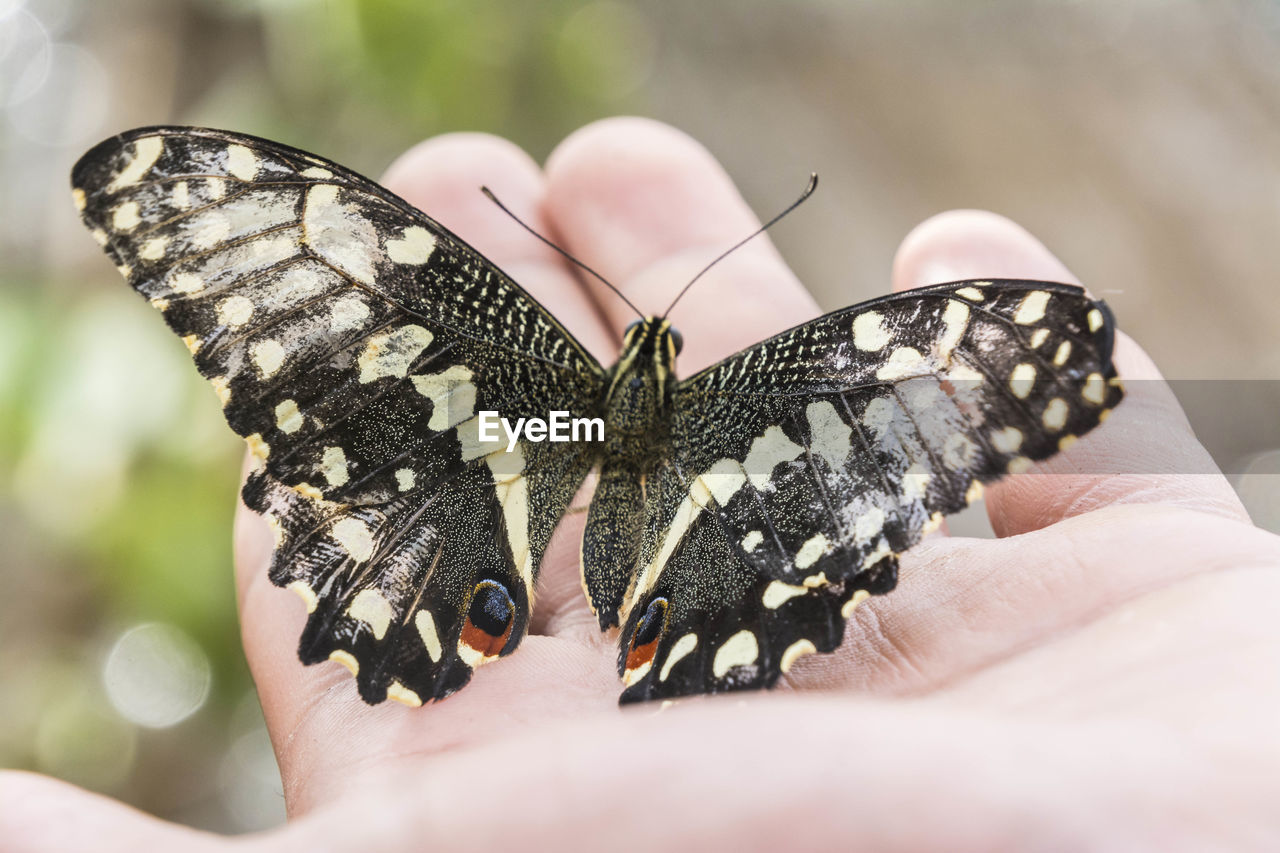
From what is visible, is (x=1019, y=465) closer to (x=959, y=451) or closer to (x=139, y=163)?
(x=959, y=451)

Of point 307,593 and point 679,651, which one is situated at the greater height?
point 307,593

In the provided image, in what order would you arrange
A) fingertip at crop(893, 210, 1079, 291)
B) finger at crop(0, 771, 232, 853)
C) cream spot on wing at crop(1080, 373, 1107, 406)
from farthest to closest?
fingertip at crop(893, 210, 1079, 291) < cream spot on wing at crop(1080, 373, 1107, 406) < finger at crop(0, 771, 232, 853)

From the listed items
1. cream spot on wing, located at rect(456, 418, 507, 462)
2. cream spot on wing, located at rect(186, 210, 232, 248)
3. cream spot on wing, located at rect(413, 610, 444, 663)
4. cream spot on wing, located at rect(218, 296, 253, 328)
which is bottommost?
cream spot on wing, located at rect(413, 610, 444, 663)

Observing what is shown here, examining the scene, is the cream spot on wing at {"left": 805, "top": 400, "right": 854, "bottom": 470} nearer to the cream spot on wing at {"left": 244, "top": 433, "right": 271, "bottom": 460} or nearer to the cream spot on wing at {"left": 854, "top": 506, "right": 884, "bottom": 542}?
the cream spot on wing at {"left": 854, "top": 506, "right": 884, "bottom": 542}

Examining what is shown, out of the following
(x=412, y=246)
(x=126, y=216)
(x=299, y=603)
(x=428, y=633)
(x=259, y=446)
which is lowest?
(x=428, y=633)

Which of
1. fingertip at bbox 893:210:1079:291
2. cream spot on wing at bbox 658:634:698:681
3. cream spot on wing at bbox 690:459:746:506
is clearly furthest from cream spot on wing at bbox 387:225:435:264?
fingertip at bbox 893:210:1079:291

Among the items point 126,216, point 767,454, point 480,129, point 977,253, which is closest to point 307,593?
point 126,216

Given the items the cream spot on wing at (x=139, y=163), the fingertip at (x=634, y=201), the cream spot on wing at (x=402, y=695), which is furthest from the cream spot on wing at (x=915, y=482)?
the fingertip at (x=634, y=201)

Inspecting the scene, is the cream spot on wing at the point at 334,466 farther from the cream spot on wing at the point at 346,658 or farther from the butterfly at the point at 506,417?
the cream spot on wing at the point at 346,658
